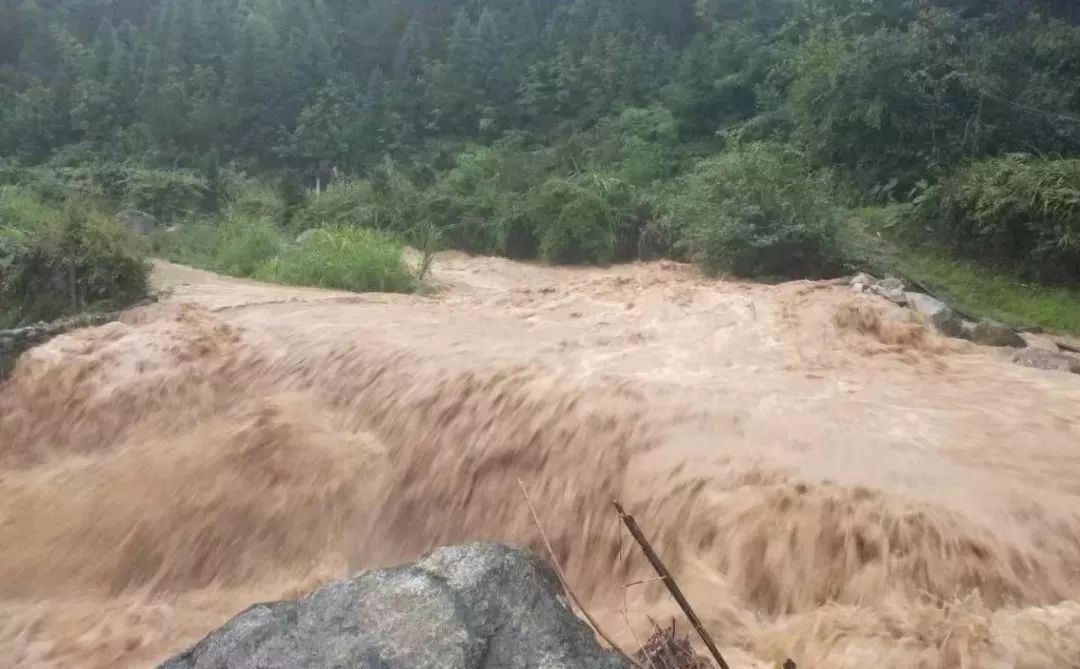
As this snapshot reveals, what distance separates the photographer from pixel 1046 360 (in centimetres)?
666

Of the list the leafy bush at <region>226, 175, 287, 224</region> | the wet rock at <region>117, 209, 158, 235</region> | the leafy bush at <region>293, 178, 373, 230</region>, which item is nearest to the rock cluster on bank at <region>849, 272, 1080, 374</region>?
the leafy bush at <region>293, 178, 373, 230</region>

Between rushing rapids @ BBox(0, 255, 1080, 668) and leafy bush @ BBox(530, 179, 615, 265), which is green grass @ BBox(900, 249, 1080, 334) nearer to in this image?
rushing rapids @ BBox(0, 255, 1080, 668)

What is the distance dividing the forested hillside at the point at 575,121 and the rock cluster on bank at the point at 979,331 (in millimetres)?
1253

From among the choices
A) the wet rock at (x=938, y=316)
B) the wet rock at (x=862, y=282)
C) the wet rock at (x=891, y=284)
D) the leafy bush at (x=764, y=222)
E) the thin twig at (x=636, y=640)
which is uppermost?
the leafy bush at (x=764, y=222)

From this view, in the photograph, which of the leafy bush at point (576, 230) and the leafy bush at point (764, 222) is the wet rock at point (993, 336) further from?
the leafy bush at point (576, 230)

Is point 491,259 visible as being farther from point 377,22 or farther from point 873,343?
point 377,22

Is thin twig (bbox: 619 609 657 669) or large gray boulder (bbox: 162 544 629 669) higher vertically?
large gray boulder (bbox: 162 544 629 669)

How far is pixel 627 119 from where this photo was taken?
18.6 meters

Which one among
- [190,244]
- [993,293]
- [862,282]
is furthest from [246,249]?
[993,293]

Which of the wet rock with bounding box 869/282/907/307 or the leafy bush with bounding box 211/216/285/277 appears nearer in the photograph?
the wet rock with bounding box 869/282/907/307

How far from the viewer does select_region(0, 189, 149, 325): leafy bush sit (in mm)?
9062

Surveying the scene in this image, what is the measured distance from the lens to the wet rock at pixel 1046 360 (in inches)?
259

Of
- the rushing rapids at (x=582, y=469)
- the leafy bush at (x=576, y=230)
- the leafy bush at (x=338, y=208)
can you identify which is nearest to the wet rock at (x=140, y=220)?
the leafy bush at (x=338, y=208)

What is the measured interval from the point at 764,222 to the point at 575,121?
1140 cm
